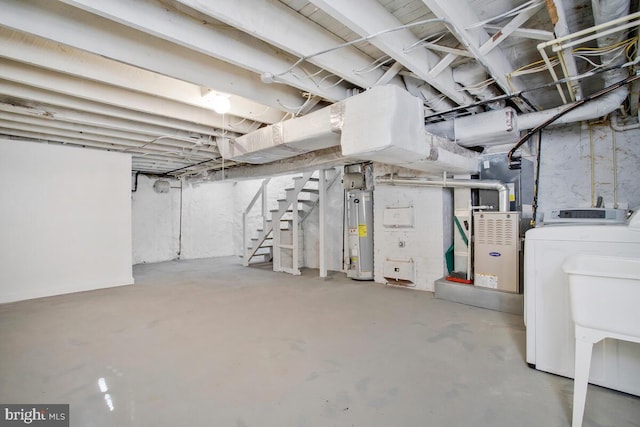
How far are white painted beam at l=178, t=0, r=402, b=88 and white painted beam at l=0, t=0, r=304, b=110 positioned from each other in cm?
50

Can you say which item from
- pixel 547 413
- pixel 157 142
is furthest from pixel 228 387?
pixel 157 142

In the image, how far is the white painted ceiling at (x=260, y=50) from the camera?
164cm

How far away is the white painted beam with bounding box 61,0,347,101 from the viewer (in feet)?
5.05

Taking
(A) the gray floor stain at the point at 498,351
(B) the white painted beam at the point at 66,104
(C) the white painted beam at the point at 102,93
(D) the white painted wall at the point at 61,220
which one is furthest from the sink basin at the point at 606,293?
(D) the white painted wall at the point at 61,220

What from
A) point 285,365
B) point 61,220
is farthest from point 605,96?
point 61,220

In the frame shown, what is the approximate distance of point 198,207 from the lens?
25.9 feet

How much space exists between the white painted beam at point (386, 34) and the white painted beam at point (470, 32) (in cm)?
30

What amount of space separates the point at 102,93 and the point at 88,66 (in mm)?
478

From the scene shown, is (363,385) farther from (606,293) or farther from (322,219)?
(322,219)

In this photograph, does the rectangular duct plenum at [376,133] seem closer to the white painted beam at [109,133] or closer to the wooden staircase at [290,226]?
the white painted beam at [109,133]

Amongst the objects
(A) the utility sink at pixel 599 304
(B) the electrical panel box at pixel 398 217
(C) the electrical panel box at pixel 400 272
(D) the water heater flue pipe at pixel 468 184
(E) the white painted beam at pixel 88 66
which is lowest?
(C) the electrical panel box at pixel 400 272

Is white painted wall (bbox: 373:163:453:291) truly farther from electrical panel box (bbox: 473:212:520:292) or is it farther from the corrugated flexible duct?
the corrugated flexible duct

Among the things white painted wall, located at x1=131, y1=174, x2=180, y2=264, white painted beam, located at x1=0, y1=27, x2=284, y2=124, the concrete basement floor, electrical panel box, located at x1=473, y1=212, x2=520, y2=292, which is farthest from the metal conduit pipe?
white painted wall, located at x1=131, y1=174, x2=180, y2=264

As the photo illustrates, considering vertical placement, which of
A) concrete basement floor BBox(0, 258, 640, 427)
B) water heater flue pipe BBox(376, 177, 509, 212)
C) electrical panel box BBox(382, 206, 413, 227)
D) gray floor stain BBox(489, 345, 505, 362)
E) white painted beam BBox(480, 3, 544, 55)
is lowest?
concrete basement floor BBox(0, 258, 640, 427)
